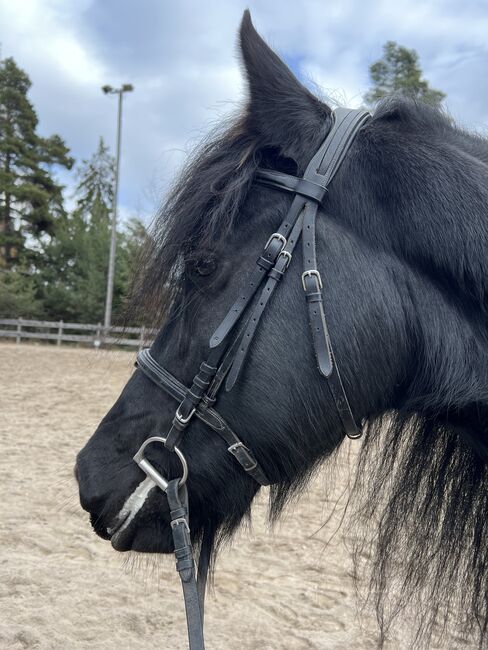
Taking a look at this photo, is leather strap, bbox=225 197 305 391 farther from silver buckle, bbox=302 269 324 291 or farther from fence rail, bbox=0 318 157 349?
fence rail, bbox=0 318 157 349

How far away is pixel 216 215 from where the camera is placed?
1.56 metres

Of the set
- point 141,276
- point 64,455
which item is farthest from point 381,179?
point 64,455

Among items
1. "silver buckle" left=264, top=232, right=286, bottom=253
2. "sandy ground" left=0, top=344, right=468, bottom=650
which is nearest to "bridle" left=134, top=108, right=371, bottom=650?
"silver buckle" left=264, top=232, right=286, bottom=253

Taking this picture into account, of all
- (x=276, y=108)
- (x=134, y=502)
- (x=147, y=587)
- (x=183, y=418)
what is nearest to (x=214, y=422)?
(x=183, y=418)

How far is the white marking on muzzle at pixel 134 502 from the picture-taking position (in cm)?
156

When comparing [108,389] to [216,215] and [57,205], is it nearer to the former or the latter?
[216,215]

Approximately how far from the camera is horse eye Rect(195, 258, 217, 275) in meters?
1.58

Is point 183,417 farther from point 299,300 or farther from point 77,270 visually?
point 77,270

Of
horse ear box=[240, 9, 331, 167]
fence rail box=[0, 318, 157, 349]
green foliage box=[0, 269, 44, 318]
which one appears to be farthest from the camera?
green foliage box=[0, 269, 44, 318]

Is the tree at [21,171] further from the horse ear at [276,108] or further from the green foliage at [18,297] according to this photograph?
the horse ear at [276,108]

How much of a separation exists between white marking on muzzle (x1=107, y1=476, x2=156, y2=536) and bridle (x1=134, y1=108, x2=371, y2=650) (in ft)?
0.12

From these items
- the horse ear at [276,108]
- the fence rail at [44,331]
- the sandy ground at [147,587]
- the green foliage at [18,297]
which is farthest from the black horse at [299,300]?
the green foliage at [18,297]

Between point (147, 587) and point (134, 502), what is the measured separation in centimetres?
239

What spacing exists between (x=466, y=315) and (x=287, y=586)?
2.77m
